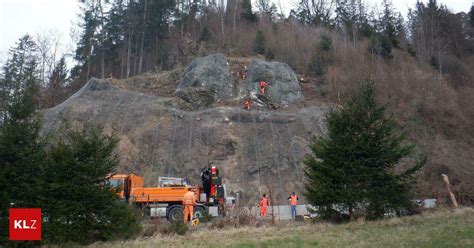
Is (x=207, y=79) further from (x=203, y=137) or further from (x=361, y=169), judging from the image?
(x=361, y=169)

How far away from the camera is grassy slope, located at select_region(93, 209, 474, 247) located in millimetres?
10855

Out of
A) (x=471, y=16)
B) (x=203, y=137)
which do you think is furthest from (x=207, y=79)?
(x=471, y=16)

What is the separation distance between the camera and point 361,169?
15680 mm

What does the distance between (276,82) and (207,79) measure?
6.57m

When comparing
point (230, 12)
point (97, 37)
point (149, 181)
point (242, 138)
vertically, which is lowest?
point (149, 181)

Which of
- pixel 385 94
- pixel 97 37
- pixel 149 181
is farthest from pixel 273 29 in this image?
pixel 149 181

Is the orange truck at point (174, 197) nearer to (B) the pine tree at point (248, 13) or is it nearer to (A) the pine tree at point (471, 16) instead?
(B) the pine tree at point (248, 13)

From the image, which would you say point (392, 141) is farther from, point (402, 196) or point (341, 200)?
point (341, 200)

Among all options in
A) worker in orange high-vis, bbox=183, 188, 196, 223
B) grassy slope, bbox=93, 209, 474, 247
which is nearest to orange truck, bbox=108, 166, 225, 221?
worker in orange high-vis, bbox=183, 188, 196, 223

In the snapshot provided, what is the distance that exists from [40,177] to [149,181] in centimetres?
1467

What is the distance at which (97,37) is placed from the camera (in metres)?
52.4

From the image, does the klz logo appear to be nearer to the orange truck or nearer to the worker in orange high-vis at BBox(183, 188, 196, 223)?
the orange truck

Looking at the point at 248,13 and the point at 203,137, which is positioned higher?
the point at 248,13

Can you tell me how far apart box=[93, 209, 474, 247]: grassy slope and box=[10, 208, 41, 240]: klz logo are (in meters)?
1.98
